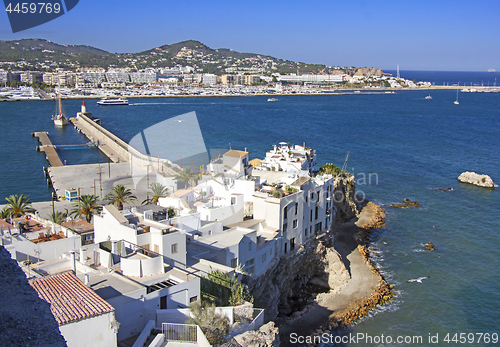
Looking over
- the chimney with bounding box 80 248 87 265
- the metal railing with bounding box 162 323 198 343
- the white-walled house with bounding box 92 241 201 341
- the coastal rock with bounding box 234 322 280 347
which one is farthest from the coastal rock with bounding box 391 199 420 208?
the metal railing with bounding box 162 323 198 343

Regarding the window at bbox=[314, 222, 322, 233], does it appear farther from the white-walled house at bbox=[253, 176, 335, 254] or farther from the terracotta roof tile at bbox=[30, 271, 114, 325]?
the terracotta roof tile at bbox=[30, 271, 114, 325]

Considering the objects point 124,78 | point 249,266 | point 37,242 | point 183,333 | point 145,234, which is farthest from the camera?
point 124,78

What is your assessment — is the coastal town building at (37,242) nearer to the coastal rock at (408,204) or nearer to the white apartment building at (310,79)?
the coastal rock at (408,204)

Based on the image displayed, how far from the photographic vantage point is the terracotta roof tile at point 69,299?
6.24 meters

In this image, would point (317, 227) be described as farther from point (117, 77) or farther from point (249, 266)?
point (117, 77)

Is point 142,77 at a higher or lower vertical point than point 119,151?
higher

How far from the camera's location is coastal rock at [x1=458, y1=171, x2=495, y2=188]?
107 feet

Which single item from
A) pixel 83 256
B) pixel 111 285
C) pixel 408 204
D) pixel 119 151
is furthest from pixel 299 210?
pixel 119 151

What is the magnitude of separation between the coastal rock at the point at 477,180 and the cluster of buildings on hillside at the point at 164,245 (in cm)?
1848

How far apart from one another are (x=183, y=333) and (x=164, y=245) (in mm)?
3199

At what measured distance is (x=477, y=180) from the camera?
33.1 m

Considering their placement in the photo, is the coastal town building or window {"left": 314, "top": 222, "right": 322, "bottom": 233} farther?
window {"left": 314, "top": 222, "right": 322, "bottom": 233}

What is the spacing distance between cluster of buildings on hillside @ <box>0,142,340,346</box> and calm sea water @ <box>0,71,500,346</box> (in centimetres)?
418

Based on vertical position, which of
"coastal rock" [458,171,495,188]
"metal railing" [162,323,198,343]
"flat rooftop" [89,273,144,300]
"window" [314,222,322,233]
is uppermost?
"flat rooftop" [89,273,144,300]
